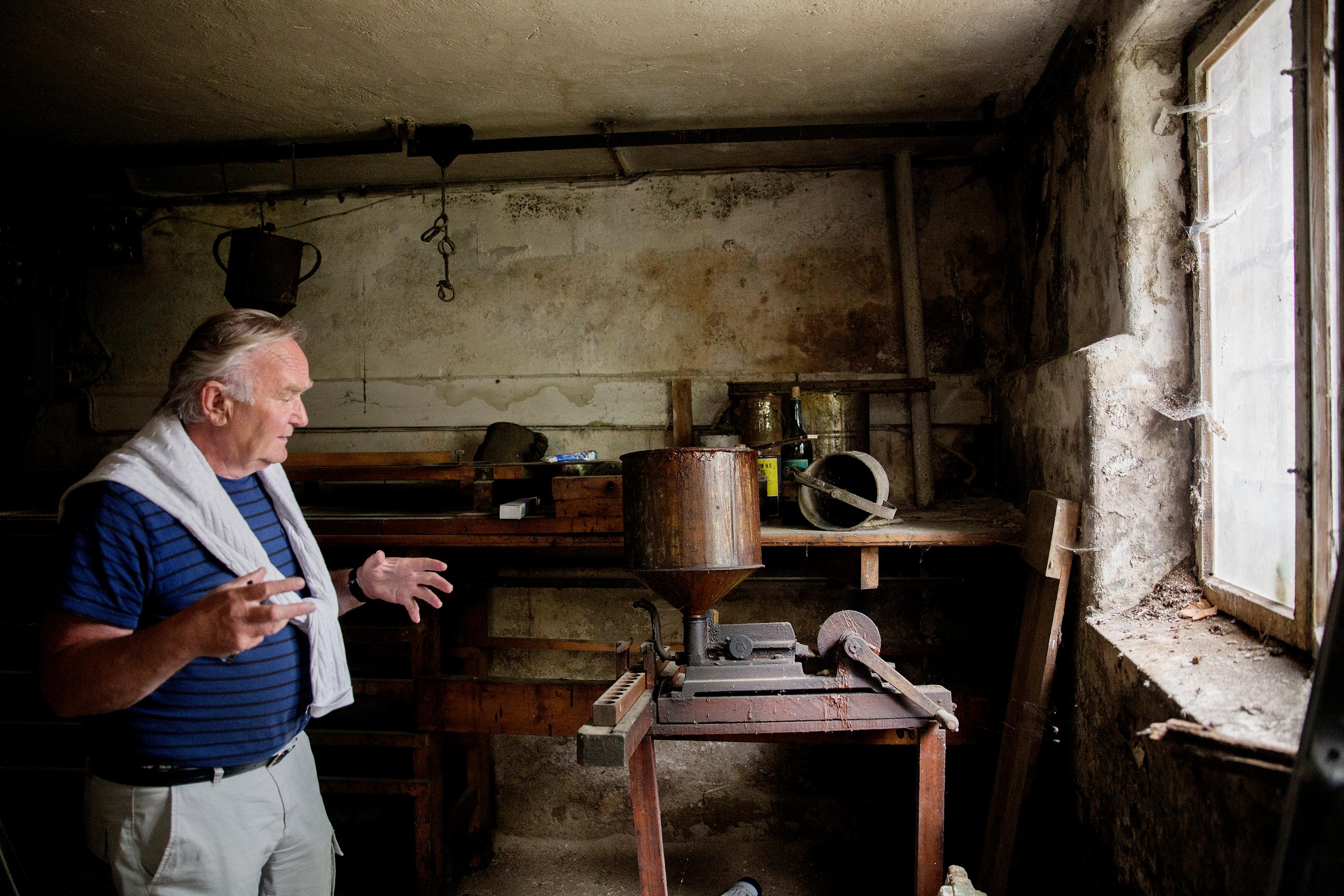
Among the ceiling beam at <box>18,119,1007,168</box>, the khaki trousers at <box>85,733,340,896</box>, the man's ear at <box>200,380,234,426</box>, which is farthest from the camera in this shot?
the ceiling beam at <box>18,119,1007,168</box>

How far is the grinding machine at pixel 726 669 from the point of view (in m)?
2.25

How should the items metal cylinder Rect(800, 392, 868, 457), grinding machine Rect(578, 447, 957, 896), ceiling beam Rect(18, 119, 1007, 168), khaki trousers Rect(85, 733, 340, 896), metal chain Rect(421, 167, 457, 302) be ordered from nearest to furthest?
khaki trousers Rect(85, 733, 340, 896) < grinding machine Rect(578, 447, 957, 896) < ceiling beam Rect(18, 119, 1007, 168) < metal cylinder Rect(800, 392, 868, 457) < metal chain Rect(421, 167, 457, 302)

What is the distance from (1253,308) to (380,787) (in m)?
3.40

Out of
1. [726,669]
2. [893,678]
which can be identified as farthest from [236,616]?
[893,678]

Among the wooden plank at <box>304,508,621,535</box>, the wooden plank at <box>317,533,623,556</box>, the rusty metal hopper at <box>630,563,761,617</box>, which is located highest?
the wooden plank at <box>304,508,621,535</box>

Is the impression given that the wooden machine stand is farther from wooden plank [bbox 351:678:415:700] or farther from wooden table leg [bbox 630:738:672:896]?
wooden plank [bbox 351:678:415:700]

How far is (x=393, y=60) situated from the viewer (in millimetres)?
2834

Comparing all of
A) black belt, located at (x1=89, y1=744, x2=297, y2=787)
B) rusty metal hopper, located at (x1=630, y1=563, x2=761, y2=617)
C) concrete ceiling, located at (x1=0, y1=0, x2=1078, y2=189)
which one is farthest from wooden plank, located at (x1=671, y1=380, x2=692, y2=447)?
black belt, located at (x1=89, y1=744, x2=297, y2=787)

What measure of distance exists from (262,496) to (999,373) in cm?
310

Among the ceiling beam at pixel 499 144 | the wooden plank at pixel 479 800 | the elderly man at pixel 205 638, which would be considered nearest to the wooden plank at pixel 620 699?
the elderly man at pixel 205 638

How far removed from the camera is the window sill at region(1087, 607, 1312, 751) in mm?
1451

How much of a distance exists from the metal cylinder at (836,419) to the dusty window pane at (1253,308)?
1608mm

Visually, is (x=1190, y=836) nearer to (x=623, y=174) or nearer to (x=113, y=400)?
(x=623, y=174)

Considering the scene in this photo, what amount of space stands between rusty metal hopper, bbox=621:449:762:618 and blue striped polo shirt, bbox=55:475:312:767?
1.01 m
